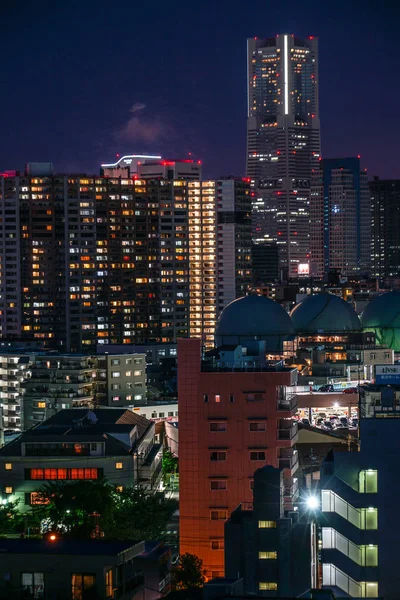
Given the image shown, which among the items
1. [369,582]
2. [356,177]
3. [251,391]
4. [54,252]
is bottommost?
[369,582]

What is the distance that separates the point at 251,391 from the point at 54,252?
62.7 m

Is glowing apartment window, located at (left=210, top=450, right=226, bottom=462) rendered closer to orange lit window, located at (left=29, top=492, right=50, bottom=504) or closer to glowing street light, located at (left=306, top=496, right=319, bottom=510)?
orange lit window, located at (left=29, top=492, right=50, bottom=504)

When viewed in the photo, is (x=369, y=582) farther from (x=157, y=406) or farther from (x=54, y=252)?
(x=54, y=252)

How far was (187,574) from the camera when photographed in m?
25.3

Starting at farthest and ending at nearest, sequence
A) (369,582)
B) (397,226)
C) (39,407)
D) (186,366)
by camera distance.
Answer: (397,226)
(39,407)
(186,366)
(369,582)

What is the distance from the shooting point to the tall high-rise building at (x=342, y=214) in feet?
554

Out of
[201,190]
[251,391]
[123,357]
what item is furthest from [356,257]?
[251,391]

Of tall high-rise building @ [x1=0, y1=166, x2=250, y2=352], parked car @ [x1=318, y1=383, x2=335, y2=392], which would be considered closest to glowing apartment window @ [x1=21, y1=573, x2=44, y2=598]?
parked car @ [x1=318, y1=383, x2=335, y2=392]

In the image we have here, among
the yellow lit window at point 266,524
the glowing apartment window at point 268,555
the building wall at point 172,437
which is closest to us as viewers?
the glowing apartment window at point 268,555

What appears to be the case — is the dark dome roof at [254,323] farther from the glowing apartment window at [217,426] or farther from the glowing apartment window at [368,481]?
the glowing apartment window at [368,481]

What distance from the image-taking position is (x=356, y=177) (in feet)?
553

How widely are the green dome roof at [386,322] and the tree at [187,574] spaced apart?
141 ft

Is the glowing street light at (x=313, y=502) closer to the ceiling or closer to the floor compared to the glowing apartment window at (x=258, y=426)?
closer to the floor

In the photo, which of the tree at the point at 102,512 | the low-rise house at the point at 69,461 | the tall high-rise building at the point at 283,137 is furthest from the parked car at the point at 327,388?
the tall high-rise building at the point at 283,137
